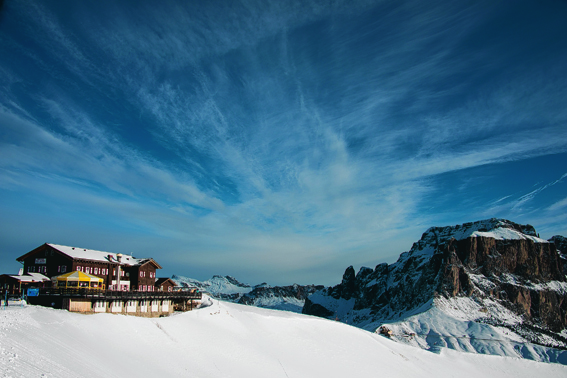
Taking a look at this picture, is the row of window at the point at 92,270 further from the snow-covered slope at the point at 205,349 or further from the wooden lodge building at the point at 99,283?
the snow-covered slope at the point at 205,349

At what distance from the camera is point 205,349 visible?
37.4 m

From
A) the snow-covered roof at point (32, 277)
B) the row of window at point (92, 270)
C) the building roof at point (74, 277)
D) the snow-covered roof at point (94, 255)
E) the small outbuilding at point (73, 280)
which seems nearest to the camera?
the building roof at point (74, 277)

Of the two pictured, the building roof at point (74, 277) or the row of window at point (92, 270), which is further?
the row of window at point (92, 270)

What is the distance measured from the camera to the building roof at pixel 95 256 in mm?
52237

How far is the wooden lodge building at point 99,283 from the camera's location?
42250mm

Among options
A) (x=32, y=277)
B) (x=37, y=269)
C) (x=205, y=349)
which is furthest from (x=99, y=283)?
(x=205, y=349)

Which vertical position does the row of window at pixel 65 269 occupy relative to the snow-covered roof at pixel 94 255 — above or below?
below

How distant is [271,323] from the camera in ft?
168

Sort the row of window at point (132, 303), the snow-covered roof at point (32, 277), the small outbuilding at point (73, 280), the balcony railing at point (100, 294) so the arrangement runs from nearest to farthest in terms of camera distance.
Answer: the balcony railing at point (100, 294) < the small outbuilding at point (73, 280) < the row of window at point (132, 303) < the snow-covered roof at point (32, 277)

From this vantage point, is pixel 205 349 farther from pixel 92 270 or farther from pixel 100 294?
pixel 92 270

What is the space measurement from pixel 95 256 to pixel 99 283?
16.6 ft

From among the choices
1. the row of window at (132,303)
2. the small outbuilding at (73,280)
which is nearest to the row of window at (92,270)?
the small outbuilding at (73,280)

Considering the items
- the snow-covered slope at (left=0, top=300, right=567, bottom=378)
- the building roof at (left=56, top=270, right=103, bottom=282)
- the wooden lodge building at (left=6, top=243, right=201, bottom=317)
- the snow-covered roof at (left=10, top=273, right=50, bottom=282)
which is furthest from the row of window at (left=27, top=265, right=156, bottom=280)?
the snow-covered slope at (left=0, top=300, right=567, bottom=378)

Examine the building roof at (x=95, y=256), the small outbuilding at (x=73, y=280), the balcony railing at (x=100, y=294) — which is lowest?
the balcony railing at (x=100, y=294)
